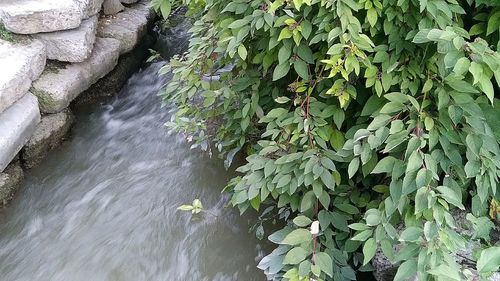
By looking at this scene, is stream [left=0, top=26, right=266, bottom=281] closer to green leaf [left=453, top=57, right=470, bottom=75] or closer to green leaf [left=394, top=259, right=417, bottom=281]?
green leaf [left=394, top=259, right=417, bottom=281]

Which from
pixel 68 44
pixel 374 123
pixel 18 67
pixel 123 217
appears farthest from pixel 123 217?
pixel 374 123

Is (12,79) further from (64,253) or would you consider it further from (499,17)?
(499,17)

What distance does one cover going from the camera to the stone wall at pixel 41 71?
3.69 metres

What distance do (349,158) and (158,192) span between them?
78.7 inches

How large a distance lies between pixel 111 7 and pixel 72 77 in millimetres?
1428

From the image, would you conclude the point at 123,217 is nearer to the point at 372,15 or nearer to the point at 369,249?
the point at 369,249

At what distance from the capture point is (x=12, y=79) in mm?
3643

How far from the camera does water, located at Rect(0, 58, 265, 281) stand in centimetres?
321

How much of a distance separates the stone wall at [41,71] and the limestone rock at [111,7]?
0.55 meters

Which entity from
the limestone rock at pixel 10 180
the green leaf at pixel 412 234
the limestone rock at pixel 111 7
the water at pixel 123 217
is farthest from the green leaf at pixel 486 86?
the limestone rock at pixel 111 7

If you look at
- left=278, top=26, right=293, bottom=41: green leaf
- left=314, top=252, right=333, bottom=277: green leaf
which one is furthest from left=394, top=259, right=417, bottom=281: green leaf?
left=278, top=26, right=293, bottom=41: green leaf

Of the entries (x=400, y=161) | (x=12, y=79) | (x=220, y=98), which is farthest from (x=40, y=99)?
(x=400, y=161)

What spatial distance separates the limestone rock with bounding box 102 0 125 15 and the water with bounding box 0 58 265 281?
1424 mm

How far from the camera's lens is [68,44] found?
4234 mm
